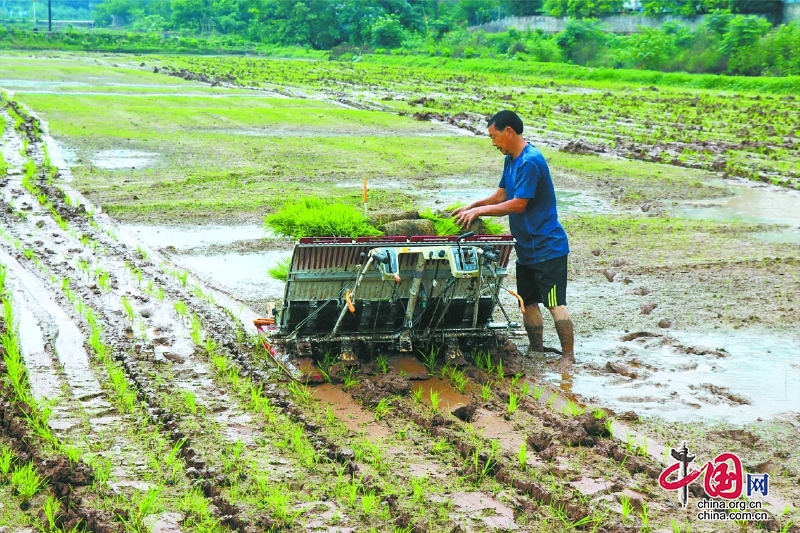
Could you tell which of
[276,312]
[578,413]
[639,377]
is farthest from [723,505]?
[276,312]

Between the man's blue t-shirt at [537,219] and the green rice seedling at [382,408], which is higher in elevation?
the man's blue t-shirt at [537,219]

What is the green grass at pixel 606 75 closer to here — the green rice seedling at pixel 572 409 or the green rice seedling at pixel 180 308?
the green rice seedling at pixel 180 308

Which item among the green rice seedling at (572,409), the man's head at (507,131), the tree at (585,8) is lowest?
the green rice seedling at (572,409)

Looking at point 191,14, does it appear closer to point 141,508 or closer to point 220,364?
point 220,364

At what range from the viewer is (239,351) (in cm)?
707

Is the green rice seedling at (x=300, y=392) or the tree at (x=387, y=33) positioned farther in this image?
the tree at (x=387, y=33)

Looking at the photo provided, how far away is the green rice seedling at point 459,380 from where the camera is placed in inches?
254

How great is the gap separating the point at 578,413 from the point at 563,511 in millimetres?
1409

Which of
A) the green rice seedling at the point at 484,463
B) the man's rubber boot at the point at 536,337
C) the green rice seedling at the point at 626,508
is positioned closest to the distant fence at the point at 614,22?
the man's rubber boot at the point at 536,337

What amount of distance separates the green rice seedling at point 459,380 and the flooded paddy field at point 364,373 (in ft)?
0.06

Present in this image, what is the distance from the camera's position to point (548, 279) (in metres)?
6.85

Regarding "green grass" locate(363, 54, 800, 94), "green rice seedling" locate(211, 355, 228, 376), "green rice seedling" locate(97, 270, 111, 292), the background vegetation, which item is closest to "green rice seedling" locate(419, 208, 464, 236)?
"green rice seedling" locate(211, 355, 228, 376)

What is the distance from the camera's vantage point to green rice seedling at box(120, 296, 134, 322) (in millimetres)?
7887

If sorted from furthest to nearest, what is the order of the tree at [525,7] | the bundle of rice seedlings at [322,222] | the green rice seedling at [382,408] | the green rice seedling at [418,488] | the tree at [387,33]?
the tree at [525,7] → the tree at [387,33] → the bundle of rice seedlings at [322,222] → the green rice seedling at [382,408] → the green rice seedling at [418,488]
